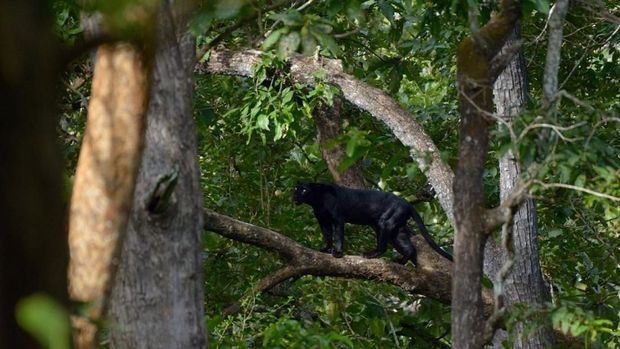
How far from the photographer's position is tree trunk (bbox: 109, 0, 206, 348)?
456 cm

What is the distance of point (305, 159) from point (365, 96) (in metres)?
2.79

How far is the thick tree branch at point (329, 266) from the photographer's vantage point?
757 centimetres

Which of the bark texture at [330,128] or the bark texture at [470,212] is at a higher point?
the bark texture at [330,128]

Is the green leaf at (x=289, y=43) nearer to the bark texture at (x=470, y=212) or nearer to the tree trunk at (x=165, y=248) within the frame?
the tree trunk at (x=165, y=248)

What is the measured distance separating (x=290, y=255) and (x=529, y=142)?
3.44m

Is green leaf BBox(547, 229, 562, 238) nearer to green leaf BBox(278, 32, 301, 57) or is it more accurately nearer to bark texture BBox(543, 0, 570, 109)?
bark texture BBox(543, 0, 570, 109)

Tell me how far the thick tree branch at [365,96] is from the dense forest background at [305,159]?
0.6 inches

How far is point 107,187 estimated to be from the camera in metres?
2.00

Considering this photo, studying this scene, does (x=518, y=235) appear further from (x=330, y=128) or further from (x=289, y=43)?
(x=289, y=43)

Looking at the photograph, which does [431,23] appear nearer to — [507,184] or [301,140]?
[507,184]

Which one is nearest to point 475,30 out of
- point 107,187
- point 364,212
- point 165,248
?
point 165,248

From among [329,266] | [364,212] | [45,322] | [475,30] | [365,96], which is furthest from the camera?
[364,212]

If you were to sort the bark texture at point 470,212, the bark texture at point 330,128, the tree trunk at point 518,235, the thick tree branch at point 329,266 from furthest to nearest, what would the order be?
the bark texture at point 330,128 → the tree trunk at point 518,235 → the thick tree branch at point 329,266 → the bark texture at point 470,212

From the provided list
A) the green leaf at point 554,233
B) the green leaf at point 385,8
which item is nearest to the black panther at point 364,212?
the green leaf at point 554,233
